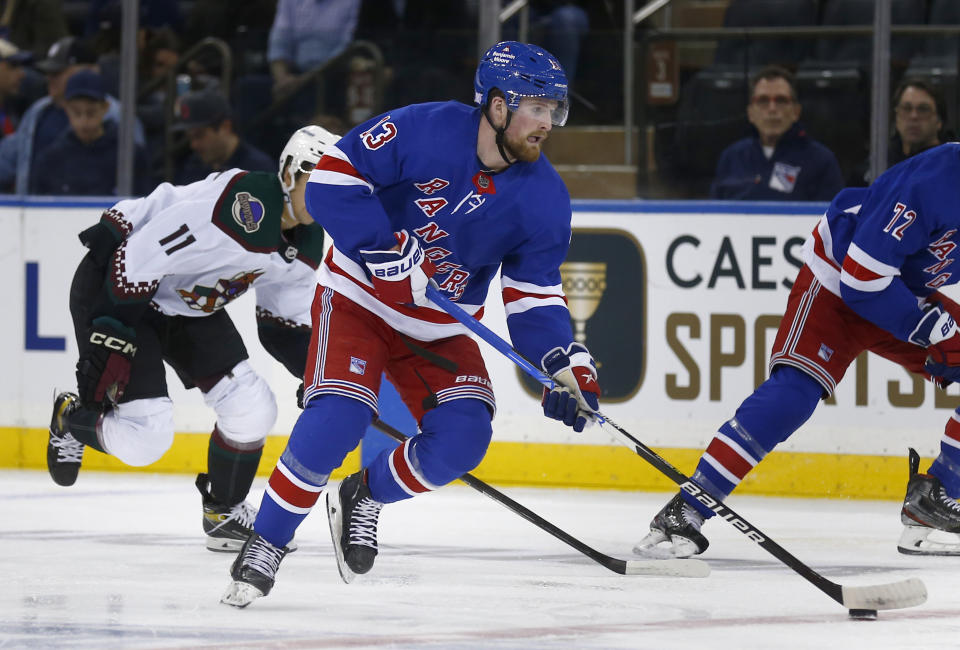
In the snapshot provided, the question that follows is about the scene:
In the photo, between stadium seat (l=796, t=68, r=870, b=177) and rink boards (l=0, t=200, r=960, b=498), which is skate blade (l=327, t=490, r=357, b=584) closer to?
rink boards (l=0, t=200, r=960, b=498)

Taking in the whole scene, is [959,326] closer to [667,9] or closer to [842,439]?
[842,439]

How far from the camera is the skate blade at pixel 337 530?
3.62 meters

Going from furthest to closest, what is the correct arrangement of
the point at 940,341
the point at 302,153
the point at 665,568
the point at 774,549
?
Result: the point at 940,341, the point at 302,153, the point at 665,568, the point at 774,549

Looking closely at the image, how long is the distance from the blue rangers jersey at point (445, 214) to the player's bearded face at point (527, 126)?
84mm

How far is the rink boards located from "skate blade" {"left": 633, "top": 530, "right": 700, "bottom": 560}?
1365mm

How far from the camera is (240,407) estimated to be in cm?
430

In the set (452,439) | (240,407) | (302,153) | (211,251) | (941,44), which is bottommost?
(240,407)

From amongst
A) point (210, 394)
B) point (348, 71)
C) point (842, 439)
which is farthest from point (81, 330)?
point (842, 439)

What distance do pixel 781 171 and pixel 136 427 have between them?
8.15 ft

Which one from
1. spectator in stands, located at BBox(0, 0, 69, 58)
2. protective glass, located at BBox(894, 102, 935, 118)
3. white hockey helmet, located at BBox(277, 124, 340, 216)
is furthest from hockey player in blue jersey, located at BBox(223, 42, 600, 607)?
spectator in stands, located at BBox(0, 0, 69, 58)

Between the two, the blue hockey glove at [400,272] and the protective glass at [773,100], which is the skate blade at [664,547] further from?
the protective glass at [773,100]

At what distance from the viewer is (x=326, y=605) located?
3445 millimetres

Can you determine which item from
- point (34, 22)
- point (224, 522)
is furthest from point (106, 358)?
point (34, 22)

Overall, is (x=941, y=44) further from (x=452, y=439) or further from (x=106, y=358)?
(x=106, y=358)
